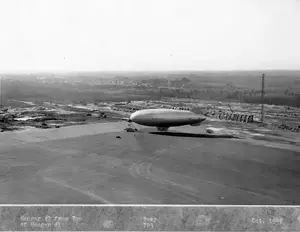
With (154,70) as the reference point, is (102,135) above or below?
below

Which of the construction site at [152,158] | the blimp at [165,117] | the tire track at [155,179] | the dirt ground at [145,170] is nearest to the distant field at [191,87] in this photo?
the construction site at [152,158]

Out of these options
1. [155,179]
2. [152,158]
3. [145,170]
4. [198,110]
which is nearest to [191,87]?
[198,110]

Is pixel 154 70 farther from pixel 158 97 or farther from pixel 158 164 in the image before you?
pixel 158 164

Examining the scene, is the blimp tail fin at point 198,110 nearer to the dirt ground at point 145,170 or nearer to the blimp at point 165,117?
the blimp at point 165,117

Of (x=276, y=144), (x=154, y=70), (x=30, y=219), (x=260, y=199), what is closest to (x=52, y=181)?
(x=30, y=219)

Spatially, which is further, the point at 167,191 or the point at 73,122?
the point at 73,122

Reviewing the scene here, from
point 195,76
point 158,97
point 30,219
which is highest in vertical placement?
point 195,76
